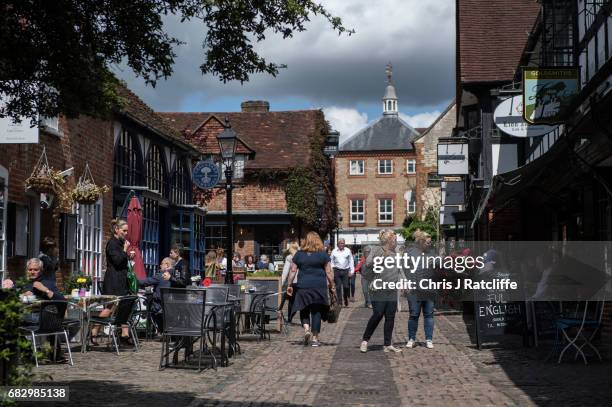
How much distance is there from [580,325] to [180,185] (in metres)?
17.7

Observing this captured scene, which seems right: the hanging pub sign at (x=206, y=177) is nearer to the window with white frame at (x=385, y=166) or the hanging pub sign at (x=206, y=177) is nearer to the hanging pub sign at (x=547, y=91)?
the hanging pub sign at (x=547, y=91)

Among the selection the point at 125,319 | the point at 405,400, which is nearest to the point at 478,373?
the point at 405,400

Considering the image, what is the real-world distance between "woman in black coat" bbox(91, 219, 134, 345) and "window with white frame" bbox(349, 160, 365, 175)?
234 feet

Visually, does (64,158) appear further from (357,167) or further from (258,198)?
(357,167)

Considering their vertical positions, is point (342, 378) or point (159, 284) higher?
point (159, 284)

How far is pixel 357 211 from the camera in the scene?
8281cm

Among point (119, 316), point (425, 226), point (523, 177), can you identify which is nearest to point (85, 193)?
point (119, 316)

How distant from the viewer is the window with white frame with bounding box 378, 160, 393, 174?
84562 mm

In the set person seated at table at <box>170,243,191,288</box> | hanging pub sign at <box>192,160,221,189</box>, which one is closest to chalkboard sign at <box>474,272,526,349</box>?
person seated at table at <box>170,243,191,288</box>

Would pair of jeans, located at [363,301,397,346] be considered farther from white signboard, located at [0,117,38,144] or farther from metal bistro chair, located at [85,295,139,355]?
white signboard, located at [0,117,38,144]

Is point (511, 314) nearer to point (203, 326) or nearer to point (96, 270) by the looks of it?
point (203, 326)

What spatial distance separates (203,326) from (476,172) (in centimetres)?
2332

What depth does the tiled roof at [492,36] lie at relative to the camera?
28.9 meters

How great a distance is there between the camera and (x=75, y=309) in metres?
13.6
